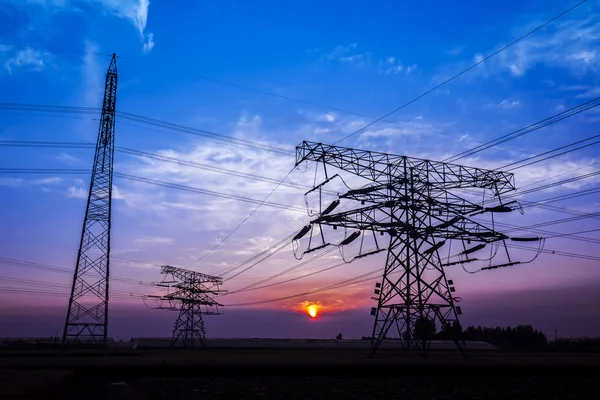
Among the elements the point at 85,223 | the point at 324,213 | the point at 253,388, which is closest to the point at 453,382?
the point at 253,388

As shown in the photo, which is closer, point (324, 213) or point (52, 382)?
point (52, 382)

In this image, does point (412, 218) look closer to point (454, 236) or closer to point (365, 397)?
point (454, 236)

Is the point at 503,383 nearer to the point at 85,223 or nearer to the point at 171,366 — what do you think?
the point at 171,366

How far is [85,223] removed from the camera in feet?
152

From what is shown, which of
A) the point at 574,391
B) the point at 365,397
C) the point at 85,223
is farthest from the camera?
the point at 85,223

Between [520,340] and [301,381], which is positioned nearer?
[301,381]

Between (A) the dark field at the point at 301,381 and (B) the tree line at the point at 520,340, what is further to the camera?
(B) the tree line at the point at 520,340

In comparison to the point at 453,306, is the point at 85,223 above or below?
above

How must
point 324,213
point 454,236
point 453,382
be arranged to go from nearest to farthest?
1. point 453,382
2. point 324,213
3. point 454,236

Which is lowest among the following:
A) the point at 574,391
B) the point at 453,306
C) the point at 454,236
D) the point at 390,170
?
the point at 574,391

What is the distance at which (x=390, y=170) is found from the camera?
4109 centimetres

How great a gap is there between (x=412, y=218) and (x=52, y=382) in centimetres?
2959

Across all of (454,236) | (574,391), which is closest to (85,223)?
(454,236)

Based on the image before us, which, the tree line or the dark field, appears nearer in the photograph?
the dark field
